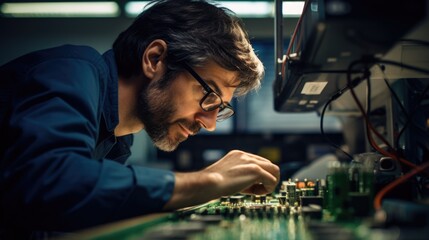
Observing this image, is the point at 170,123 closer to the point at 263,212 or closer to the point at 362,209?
the point at 263,212

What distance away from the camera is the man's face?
5.15ft

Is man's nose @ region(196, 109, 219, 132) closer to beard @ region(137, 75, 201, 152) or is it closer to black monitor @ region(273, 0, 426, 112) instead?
beard @ region(137, 75, 201, 152)

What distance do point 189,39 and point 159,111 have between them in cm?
32

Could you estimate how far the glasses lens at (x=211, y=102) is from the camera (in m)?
1.58

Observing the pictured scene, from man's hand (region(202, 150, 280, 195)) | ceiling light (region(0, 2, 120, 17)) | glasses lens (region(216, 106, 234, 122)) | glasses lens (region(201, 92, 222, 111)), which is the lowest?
man's hand (region(202, 150, 280, 195))

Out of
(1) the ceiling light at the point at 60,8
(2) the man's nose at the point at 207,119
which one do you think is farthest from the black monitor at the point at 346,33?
(1) the ceiling light at the point at 60,8

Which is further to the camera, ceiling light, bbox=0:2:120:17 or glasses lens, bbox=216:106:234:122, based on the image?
ceiling light, bbox=0:2:120:17

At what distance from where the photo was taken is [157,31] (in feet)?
5.48

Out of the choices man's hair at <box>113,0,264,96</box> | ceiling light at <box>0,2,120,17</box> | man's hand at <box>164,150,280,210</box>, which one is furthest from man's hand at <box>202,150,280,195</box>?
ceiling light at <box>0,2,120,17</box>

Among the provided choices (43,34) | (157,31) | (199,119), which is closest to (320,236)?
(199,119)

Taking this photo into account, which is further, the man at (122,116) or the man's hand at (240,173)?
the man's hand at (240,173)

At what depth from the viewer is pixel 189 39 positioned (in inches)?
63.2

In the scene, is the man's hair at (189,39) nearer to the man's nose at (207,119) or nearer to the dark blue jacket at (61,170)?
the man's nose at (207,119)

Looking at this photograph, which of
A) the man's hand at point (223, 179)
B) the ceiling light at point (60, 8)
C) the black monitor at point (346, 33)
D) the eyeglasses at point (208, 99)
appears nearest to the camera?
the black monitor at point (346, 33)
